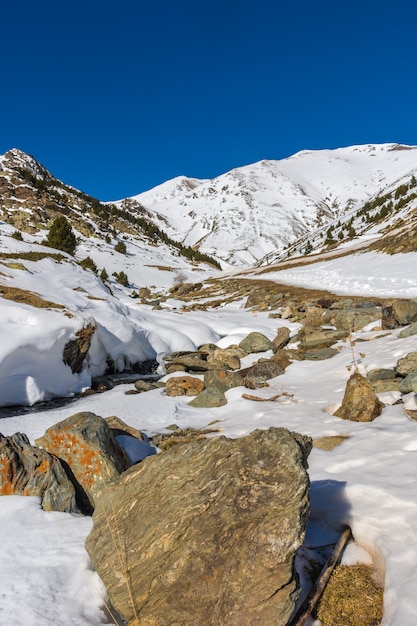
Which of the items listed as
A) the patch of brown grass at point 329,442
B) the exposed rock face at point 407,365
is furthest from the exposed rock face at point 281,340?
the patch of brown grass at point 329,442

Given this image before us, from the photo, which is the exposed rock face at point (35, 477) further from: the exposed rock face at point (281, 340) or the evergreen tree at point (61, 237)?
the evergreen tree at point (61, 237)

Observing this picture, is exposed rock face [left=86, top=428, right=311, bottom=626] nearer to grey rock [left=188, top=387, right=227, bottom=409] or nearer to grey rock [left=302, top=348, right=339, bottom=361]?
grey rock [left=188, top=387, right=227, bottom=409]

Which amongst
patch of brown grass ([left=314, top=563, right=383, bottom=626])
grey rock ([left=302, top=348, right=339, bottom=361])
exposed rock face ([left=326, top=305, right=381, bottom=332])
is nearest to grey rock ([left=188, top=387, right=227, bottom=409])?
grey rock ([left=302, top=348, right=339, bottom=361])

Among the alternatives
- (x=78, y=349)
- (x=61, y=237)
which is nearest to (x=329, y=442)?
(x=78, y=349)

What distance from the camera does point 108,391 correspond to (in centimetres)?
1170

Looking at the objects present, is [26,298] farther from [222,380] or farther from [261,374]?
[261,374]

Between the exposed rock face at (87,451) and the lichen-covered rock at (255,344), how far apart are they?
9.76 metres

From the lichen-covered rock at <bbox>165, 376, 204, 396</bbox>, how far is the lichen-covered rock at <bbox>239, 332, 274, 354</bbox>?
4.37 metres

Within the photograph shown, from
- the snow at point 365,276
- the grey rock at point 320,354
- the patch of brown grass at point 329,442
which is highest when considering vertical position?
the snow at point 365,276

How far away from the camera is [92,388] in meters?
12.1

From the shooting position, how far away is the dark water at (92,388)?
982cm

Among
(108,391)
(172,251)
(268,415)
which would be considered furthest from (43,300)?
(172,251)

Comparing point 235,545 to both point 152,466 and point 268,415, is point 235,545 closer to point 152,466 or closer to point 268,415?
point 152,466

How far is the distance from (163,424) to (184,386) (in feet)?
7.93
